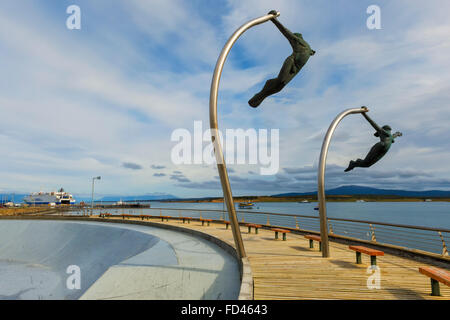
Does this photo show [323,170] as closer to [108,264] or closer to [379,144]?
[379,144]

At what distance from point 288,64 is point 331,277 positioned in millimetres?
5282

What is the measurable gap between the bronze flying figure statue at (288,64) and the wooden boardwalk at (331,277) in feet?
14.3

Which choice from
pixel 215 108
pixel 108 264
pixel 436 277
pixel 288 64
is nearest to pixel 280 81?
pixel 288 64

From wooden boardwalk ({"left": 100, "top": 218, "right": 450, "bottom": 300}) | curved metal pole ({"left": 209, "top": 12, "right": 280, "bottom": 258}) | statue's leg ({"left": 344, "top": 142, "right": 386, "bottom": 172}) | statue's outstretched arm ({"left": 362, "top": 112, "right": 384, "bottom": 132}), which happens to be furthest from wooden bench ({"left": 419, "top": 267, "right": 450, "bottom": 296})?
statue's outstretched arm ({"left": 362, "top": 112, "right": 384, "bottom": 132})

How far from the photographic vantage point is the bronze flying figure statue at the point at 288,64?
623cm

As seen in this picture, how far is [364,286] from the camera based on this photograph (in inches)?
199

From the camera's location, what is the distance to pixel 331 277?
5.60 m

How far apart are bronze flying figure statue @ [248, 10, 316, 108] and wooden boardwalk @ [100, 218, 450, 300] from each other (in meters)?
4.35

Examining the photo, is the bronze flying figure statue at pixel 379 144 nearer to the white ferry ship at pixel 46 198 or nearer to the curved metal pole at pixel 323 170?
the curved metal pole at pixel 323 170

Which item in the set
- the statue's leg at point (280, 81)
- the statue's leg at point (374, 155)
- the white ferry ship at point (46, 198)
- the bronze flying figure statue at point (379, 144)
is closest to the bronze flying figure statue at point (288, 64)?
the statue's leg at point (280, 81)

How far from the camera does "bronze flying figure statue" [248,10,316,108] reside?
245 inches

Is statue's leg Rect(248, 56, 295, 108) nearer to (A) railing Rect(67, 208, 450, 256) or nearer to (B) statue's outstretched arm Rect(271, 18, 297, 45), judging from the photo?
(B) statue's outstretched arm Rect(271, 18, 297, 45)
